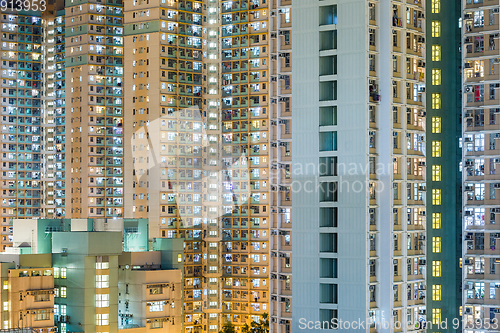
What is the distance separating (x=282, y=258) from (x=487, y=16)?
18775 mm

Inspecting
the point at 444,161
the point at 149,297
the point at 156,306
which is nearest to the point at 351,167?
the point at 444,161

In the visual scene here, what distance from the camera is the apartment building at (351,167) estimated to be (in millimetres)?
36500

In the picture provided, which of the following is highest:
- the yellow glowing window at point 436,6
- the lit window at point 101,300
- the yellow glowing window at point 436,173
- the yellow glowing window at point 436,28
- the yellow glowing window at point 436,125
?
the yellow glowing window at point 436,6

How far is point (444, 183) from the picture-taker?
145ft

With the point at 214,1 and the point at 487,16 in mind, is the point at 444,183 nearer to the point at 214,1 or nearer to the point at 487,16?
the point at 487,16

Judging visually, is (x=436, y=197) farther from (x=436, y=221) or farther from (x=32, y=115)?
(x=32, y=115)

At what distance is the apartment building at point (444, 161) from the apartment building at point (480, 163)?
788 millimetres

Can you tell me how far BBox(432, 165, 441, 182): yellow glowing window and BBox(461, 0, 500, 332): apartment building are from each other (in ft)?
4.46

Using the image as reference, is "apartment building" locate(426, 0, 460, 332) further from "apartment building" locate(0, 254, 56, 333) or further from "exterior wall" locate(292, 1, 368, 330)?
"apartment building" locate(0, 254, 56, 333)

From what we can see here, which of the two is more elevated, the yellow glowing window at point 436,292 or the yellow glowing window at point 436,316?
the yellow glowing window at point 436,292

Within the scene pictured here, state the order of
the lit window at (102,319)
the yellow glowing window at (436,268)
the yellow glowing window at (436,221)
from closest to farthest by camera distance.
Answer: the yellow glowing window at (436,268) → the yellow glowing window at (436,221) → the lit window at (102,319)

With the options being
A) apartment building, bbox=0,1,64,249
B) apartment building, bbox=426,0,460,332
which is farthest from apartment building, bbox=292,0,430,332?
apartment building, bbox=0,1,64,249

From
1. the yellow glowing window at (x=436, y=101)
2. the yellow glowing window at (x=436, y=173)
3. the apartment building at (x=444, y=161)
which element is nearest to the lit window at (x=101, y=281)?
the apartment building at (x=444, y=161)

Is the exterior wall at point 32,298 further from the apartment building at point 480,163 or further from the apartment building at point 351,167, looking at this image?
the apartment building at point 480,163
